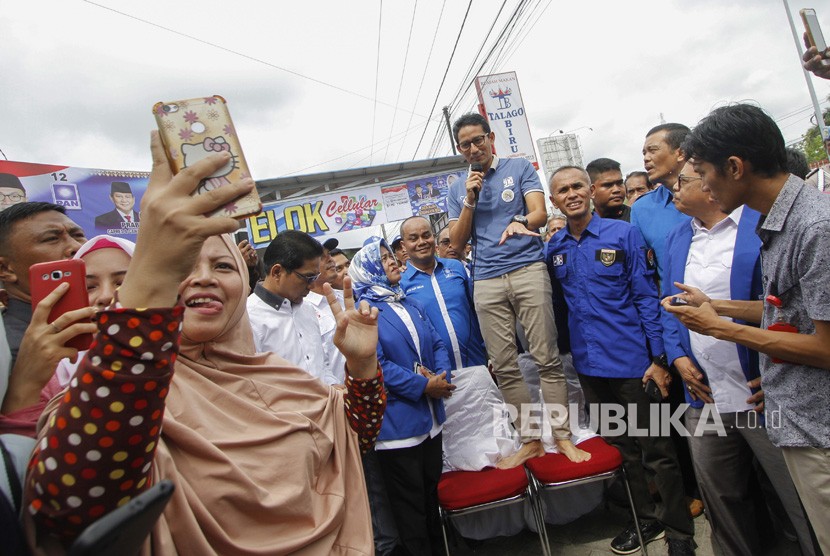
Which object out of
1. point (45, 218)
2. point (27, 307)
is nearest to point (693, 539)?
point (27, 307)

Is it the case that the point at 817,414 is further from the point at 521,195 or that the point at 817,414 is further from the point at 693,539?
the point at 521,195

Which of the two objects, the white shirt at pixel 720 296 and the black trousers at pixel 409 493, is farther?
the black trousers at pixel 409 493

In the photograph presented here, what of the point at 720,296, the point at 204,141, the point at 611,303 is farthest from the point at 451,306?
the point at 204,141

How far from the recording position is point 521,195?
3271 mm

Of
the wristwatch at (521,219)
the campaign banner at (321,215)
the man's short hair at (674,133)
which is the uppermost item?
the campaign banner at (321,215)

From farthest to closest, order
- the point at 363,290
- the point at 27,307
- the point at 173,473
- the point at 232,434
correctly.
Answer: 1. the point at 363,290
2. the point at 27,307
3. the point at 232,434
4. the point at 173,473

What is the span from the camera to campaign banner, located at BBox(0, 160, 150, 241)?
23.2 feet

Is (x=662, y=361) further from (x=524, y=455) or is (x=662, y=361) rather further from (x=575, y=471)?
(x=524, y=455)

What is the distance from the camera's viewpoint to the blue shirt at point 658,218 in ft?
9.92

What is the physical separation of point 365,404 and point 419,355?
4.37 ft

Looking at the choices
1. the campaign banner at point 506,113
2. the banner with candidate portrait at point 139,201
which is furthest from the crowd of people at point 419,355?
the campaign banner at point 506,113

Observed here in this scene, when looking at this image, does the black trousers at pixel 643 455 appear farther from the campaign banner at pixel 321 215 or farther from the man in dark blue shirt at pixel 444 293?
the campaign banner at pixel 321 215

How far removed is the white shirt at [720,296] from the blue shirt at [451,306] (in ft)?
5.19

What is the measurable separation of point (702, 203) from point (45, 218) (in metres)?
3.05
